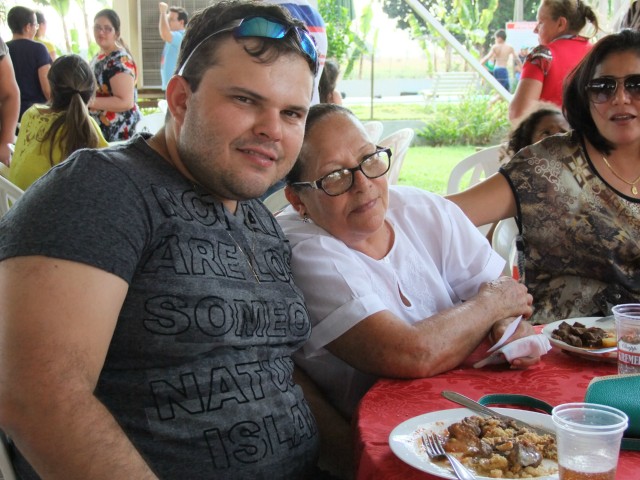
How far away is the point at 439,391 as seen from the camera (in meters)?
1.53

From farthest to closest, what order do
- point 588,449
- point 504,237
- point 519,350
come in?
point 504,237 → point 519,350 → point 588,449

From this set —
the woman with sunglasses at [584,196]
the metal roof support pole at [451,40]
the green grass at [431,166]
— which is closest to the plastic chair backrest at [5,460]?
the woman with sunglasses at [584,196]

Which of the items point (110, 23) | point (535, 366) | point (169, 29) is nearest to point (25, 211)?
point (535, 366)

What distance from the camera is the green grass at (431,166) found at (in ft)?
31.5

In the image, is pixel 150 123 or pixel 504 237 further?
pixel 150 123

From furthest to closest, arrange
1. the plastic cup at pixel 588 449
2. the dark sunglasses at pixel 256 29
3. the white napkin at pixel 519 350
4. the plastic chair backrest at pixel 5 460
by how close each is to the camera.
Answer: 1. the white napkin at pixel 519 350
2. the dark sunglasses at pixel 256 29
3. the plastic chair backrest at pixel 5 460
4. the plastic cup at pixel 588 449

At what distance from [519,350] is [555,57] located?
3.43 m

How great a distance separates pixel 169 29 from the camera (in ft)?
26.1

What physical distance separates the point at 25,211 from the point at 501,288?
1.17m

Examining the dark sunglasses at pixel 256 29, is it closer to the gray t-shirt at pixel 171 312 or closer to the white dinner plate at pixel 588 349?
the gray t-shirt at pixel 171 312

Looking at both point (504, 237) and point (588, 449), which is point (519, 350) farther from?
point (504, 237)

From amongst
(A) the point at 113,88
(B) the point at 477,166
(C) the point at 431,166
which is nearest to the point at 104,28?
(A) the point at 113,88

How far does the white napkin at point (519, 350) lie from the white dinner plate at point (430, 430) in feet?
0.86

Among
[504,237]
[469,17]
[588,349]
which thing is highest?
[469,17]
